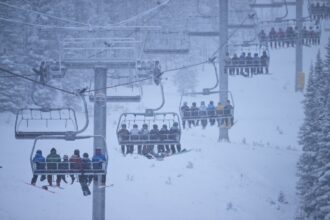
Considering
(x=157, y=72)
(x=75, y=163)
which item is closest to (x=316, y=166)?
(x=157, y=72)

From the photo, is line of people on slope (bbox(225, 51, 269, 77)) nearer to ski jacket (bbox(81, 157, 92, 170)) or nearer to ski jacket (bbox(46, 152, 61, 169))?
ski jacket (bbox(81, 157, 92, 170))

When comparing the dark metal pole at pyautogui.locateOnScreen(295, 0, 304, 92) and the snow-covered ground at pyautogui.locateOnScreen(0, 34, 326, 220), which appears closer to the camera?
the dark metal pole at pyautogui.locateOnScreen(295, 0, 304, 92)

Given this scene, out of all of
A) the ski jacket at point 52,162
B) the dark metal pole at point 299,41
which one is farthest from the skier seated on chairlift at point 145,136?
the dark metal pole at point 299,41

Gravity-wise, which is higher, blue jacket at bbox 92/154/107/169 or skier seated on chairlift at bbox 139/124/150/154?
skier seated on chairlift at bbox 139/124/150/154

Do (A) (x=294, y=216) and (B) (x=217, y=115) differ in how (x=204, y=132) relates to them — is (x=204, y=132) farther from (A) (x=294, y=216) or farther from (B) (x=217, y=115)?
(B) (x=217, y=115)

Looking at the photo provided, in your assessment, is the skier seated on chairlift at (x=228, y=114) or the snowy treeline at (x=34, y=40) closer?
the skier seated on chairlift at (x=228, y=114)

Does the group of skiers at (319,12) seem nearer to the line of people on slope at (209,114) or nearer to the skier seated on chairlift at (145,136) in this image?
the line of people on slope at (209,114)

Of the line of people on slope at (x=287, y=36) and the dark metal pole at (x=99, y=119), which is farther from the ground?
the line of people on slope at (x=287, y=36)

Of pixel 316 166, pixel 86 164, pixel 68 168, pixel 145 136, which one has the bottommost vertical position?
pixel 316 166

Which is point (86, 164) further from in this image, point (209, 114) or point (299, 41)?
point (299, 41)

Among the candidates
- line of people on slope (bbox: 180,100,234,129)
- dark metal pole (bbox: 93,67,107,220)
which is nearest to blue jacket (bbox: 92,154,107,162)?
dark metal pole (bbox: 93,67,107,220)

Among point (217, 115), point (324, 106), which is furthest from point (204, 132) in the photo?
point (217, 115)
